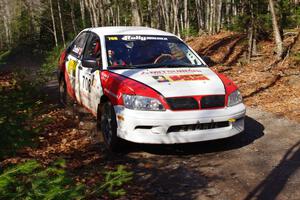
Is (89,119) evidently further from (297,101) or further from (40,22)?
(40,22)

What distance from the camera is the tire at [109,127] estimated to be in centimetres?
594

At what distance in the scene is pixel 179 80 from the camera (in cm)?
595

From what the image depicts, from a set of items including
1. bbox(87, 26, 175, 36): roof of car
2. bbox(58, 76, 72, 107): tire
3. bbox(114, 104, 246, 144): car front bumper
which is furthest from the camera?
bbox(58, 76, 72, 107): tire

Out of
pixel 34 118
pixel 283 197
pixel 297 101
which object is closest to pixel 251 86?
pixel 297 101

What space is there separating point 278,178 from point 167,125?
156cm

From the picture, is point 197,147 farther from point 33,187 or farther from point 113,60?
point 33,187

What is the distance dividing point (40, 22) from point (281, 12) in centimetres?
3202

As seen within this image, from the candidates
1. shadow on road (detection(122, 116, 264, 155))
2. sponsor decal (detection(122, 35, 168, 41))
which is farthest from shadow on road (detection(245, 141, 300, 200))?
sponsor decal (detection(122, 35, 168, 41))

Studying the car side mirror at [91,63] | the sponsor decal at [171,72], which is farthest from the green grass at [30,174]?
the sponsor decal at [171,72]

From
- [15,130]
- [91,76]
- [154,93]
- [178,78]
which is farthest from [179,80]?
[15,130]

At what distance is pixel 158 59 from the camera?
6934mm

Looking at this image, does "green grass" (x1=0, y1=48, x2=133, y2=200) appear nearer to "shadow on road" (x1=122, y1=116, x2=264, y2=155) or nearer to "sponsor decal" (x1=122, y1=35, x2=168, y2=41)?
"shadow on road" (x1=122, y1=116, x2=264, y2=155)

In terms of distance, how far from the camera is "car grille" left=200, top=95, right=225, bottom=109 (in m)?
5.68

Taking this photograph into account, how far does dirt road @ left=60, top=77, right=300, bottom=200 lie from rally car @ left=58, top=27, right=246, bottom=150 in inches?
12.8
